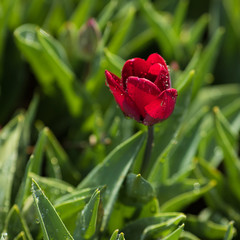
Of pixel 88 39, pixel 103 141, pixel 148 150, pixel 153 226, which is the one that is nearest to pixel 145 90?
pixel 148 150

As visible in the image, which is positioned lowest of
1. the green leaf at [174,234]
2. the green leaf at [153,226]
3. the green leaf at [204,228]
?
the green leaf at [204,228]

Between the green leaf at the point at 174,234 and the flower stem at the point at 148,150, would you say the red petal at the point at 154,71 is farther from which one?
the green leaf at the point at 174,234

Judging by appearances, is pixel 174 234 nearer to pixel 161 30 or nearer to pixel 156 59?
pixel 156 59

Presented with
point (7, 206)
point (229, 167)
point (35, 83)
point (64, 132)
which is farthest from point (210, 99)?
point (7, 206)

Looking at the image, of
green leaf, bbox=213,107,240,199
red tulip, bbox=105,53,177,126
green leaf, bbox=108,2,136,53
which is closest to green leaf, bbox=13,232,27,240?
red tulip, bbox=105,53,177,126

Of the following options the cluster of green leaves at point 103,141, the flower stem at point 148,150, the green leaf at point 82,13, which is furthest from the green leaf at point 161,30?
the flower stem at point 148,150
